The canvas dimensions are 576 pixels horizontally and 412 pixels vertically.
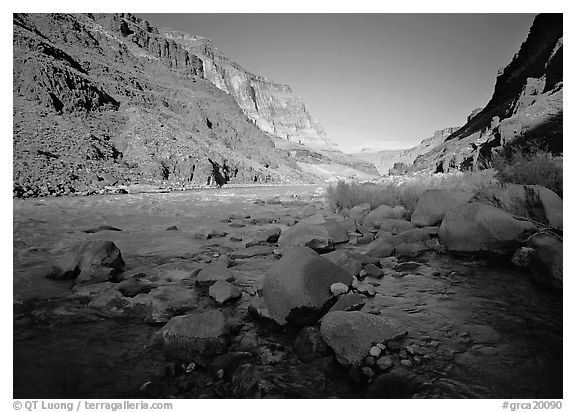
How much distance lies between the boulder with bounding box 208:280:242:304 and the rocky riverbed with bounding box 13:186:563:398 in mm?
19

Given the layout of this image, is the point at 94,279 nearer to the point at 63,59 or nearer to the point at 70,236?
the point at 70,236

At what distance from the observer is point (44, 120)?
22.6m

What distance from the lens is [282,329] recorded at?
2.89 meters

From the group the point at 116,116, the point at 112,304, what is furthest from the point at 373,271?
the point at 116,116

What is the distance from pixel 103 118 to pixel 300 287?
32.5 m

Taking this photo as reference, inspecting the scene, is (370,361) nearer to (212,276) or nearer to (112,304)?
(212,276)

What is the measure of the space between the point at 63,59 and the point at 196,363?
38364 millimetres

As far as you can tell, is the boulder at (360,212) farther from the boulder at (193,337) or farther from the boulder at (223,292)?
the boulder at (193,337)

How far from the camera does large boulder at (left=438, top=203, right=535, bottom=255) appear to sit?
4555mm

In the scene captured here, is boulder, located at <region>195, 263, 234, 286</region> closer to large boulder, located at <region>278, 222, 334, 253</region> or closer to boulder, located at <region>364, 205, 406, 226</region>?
large boulder, located at <region>278, 222, 334, 253</region>

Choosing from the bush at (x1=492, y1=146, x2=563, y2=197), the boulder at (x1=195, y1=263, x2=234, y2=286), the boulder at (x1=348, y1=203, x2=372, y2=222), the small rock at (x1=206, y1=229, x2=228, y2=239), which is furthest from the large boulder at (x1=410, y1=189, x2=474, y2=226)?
the boulder at (x1=195, y1=263, x2=234, y2=286)

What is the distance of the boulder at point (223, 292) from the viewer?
346cm

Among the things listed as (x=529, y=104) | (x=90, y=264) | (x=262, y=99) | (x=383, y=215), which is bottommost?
(x=90, y=264)
